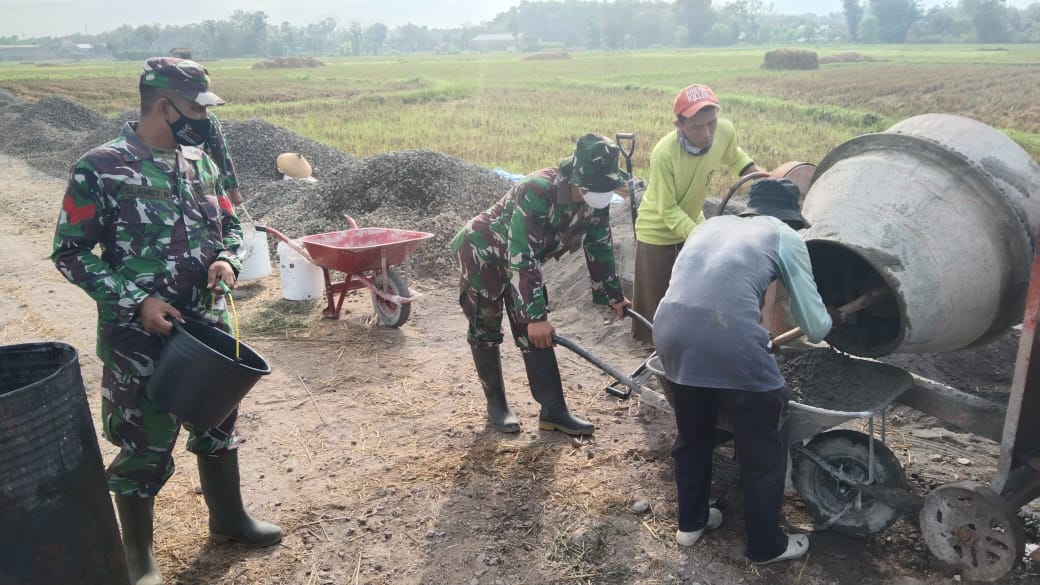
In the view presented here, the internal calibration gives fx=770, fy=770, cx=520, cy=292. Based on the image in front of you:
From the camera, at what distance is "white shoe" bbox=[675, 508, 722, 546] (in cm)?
332

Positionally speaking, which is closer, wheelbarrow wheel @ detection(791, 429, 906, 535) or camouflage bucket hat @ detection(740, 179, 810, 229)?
camouflage bucket hat @ detection(740, 179, 810, 229)

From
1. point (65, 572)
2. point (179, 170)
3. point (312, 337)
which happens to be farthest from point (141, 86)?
point (312, 337)

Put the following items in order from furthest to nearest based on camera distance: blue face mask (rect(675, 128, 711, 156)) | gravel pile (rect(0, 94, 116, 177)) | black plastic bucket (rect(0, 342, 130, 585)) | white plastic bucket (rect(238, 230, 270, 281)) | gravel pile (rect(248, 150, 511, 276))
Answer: gravel pile (rect(0, 94, 116, 177)) < gravel pile (rect(248, 150, 511, 276)) < white plastic bucket (rect(238, 230, 270, 281)) < blue face mask (rect(675, 128, 711, 156)) < black plastic bucket (rect(0, 342, 130, 585))

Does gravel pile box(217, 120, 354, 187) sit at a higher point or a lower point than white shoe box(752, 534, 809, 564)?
higher

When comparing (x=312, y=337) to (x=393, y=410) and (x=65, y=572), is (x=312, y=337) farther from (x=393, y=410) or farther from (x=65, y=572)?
(x=65, y=572)

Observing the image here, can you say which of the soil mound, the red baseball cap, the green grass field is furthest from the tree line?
the red baseball cap

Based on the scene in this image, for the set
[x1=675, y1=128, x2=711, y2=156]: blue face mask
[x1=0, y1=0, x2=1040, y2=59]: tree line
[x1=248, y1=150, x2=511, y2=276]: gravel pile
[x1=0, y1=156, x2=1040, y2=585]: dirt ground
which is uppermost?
[x1=0, y1=0, x2=1040, y2=59]: tree line

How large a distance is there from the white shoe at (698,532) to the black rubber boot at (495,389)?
1.33 m

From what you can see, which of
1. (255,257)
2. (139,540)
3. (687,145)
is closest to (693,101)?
(687,145)

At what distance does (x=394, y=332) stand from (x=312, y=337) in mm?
662

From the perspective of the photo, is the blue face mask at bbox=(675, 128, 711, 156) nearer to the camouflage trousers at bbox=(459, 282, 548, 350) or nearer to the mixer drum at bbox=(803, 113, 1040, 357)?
the mixer drum at bbox=(803, 113, 1040, 357)

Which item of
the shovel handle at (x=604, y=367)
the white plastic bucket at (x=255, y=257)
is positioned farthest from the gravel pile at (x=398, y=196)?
the shovel handle at (x=604, y=367)

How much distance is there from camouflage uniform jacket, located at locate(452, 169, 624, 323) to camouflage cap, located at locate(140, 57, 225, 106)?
1.53m

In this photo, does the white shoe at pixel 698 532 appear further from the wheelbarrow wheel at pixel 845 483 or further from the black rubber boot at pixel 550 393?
the black rubber boot at pixel 550 393
